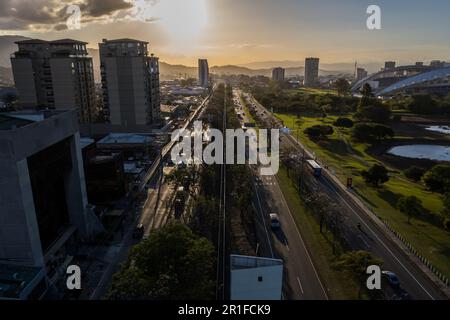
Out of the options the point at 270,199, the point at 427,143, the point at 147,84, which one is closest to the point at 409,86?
the point at 427,143

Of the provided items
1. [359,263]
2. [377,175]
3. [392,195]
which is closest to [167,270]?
[359,263]

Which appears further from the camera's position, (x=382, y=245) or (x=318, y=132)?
(x=318, y=132)

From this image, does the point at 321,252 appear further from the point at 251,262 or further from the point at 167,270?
the point at 167,270

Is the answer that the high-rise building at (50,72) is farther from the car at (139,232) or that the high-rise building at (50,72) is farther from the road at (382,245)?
the road at (382,245)

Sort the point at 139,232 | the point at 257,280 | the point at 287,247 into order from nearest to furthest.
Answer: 1. the point at 257,280
2. the point at 287,247
3. the point at 139,232

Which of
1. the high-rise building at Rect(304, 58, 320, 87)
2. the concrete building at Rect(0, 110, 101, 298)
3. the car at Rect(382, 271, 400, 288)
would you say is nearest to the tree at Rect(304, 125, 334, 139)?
the car at Rect(382, 271, 400, 288)

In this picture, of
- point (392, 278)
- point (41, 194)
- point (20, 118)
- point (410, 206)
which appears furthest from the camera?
point (410, 206)

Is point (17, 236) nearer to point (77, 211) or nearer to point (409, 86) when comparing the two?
point (77, 211)
